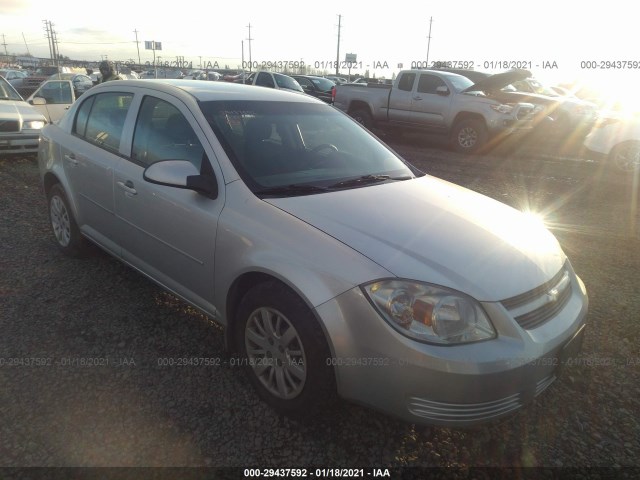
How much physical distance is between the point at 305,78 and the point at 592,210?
49.4ft

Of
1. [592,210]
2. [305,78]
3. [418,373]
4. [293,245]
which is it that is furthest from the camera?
[305,78]

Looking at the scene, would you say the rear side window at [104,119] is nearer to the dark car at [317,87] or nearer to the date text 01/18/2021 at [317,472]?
the date text 01/18/2021 at [317,472]

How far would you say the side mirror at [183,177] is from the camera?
258 cm

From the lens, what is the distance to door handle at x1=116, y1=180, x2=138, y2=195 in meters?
3.12

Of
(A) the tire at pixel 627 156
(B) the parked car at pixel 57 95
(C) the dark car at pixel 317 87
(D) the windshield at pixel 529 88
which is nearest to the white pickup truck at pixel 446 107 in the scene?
(A) the tire at pixel 627 156

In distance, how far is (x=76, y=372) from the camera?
108 inches

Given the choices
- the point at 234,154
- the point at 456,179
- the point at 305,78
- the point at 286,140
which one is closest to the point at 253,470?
the point at 234,154

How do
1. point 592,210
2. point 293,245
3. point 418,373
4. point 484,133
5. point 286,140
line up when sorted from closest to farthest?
point 418,373 → point 293,245 → point 286,140 → point 592,210 → point 484,133

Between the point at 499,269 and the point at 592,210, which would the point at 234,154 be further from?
the point at 592,210

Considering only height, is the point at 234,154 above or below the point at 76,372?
above

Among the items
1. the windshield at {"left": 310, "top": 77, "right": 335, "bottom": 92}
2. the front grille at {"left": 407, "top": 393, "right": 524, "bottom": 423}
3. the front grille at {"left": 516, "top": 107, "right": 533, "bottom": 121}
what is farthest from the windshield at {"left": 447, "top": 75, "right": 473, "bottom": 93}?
the front grille at {"left": 407, "top": 393, "right": 524, "bottom": 423}

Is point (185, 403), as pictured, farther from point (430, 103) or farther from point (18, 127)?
point (430, 103)

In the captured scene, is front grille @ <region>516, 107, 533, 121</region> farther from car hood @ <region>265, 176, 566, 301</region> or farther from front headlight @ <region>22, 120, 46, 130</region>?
front headlight @ <region>22, 120, 46, 130</region>

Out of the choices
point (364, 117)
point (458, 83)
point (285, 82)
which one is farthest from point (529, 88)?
point (285, 82)
